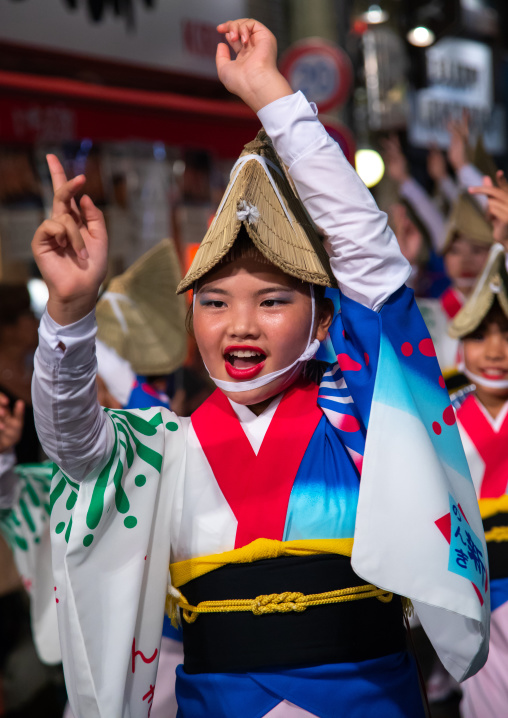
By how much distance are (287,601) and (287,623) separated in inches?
2.0

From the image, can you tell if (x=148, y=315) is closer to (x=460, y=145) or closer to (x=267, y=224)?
(x=267, y=224)

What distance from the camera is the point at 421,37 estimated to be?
27.3ft

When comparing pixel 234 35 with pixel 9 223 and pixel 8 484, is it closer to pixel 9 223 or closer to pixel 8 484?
pixel 8 484

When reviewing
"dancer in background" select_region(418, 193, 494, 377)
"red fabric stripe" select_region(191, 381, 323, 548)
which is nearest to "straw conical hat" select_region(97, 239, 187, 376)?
"red fabric stripe" select_region(191, 381, 323, 548)

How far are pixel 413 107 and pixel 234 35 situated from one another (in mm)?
9455

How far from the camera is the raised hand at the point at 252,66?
77.2 inches

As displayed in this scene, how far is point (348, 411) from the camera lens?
2.15 metres

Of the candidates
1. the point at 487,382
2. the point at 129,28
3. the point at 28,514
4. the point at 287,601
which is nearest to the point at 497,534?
the point at 487,382

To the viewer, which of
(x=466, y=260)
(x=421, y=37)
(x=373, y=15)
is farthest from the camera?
(x=421, y=37)

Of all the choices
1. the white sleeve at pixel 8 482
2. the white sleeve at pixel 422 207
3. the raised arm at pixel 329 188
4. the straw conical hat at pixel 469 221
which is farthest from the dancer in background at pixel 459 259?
the raised arm at pixel 329 188

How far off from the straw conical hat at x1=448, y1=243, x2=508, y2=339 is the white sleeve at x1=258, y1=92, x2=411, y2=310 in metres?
1.39

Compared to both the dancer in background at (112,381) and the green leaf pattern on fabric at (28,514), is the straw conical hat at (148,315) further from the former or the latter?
the green leaf pattern on fabric at (28,514)

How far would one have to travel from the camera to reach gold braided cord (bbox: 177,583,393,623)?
1.98m

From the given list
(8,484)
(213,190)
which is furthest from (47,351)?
(213,190)
